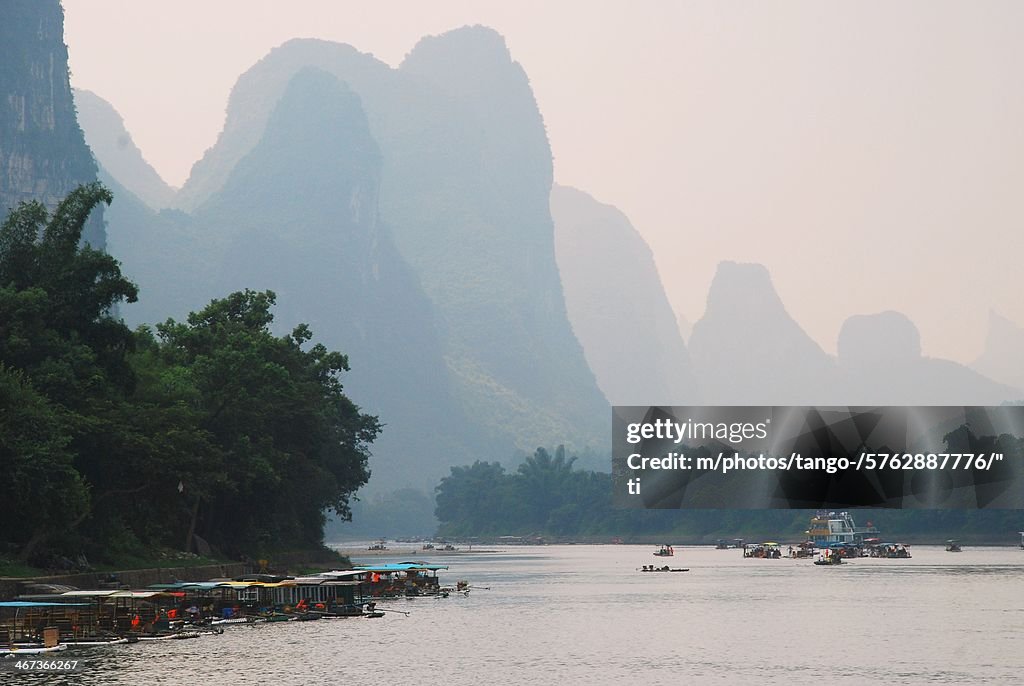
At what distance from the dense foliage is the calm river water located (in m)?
12.4

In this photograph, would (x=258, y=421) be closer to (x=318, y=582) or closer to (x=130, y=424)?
(x=318, y=582)

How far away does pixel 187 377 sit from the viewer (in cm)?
11231

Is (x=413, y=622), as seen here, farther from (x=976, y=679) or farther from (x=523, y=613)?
(x=976, y=679)

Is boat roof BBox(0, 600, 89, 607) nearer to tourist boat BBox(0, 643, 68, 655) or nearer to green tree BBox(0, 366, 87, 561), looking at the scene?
tourist boat BBox(0, 643, 68, 655)

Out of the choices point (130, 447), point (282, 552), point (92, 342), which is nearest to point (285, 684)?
point (130, 447)

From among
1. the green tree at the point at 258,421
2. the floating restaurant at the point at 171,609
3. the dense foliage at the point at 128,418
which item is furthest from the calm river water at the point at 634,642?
the green tree at the point at 258,421

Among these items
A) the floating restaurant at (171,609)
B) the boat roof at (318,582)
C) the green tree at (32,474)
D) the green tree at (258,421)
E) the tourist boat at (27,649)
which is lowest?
the tourist boat at (27,649)

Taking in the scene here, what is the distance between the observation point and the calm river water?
202 feet

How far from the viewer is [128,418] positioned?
9356cm

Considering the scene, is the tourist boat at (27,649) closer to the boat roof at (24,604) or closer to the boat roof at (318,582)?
the boat roof at (24,604)

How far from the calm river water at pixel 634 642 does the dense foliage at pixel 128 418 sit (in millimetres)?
12428

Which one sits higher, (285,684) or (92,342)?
(92,342)

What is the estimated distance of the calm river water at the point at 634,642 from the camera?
6144 centimetres

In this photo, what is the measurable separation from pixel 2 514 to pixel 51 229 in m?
26.6
